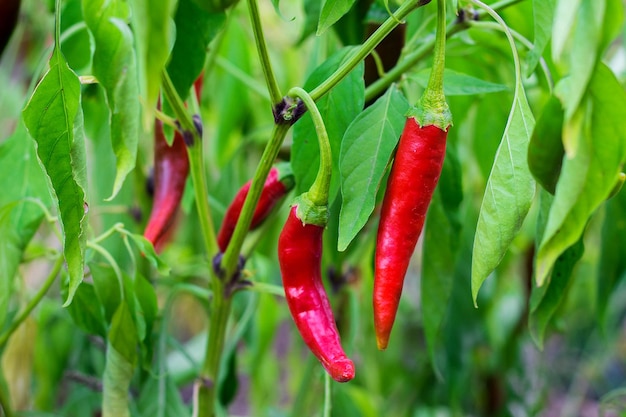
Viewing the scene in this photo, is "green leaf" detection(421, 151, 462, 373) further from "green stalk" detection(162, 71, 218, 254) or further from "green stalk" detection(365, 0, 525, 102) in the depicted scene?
"green stalk" detection(162, 71, 218, 254)

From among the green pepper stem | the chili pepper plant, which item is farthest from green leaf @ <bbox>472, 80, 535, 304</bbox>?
the green pepper stem

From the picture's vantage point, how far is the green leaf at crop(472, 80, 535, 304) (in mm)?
462

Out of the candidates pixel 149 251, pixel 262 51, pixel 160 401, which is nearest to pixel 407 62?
pixel 262 51

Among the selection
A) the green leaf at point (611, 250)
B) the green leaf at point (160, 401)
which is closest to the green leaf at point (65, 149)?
the green leaf at point (160, 401)

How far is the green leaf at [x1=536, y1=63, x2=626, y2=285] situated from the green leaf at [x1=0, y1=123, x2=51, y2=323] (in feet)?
1.59

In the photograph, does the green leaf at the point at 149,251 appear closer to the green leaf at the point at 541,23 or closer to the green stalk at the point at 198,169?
the green stalk at the point at 198,169

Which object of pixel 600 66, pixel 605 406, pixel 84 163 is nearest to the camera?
pixel 600 66

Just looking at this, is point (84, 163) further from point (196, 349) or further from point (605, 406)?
point (196, 349)

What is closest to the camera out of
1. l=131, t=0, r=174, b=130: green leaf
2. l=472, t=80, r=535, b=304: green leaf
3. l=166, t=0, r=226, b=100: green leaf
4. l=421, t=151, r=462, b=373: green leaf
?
l=131, t=0, r=174, b=130: green leaf

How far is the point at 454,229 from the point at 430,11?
0.76 ft

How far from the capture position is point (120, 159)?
502 mm

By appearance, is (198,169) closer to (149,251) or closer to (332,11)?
(149,251)

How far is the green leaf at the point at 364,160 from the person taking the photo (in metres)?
0.49

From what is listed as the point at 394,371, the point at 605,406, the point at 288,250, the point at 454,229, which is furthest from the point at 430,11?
the point at 394,371
